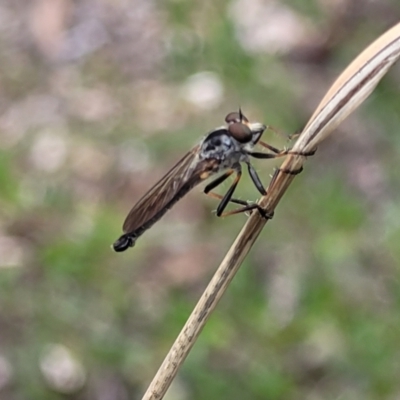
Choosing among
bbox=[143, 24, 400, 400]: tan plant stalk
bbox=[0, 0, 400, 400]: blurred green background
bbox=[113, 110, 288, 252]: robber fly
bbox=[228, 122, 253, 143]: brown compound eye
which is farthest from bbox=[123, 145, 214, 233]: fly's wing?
bbox=[143, 24, 400, 400]: tan plant stalk

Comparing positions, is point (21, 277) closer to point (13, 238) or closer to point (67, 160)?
point (13, 238)

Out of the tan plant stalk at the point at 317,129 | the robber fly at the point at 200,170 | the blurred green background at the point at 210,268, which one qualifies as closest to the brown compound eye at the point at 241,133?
the robber fly at the point at 200,170

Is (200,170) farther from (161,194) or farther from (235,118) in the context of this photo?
(235,118)

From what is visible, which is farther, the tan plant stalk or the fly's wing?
the fly's wing

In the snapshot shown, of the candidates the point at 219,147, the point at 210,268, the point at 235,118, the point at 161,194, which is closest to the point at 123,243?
the point at 161,194

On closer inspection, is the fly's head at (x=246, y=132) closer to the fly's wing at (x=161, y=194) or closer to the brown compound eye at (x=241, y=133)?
the brown compound eye at (x=241, y=133)

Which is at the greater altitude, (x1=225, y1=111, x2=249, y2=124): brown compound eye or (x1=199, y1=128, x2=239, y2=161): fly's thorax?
(x1=225, y1=111, x2=249, y2=124): brown compound eye

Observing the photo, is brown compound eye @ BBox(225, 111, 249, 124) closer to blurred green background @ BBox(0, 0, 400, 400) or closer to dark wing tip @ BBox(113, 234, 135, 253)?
dark wing tip @ BBox(113, 234, 135, 253)

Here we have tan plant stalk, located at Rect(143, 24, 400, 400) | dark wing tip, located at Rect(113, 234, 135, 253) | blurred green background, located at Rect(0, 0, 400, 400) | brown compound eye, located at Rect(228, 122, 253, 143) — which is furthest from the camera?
blurred green background, located at Rect(0, 0, 400, 400)

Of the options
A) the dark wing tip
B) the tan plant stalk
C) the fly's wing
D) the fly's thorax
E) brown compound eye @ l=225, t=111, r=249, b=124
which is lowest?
the tan plant stalk
